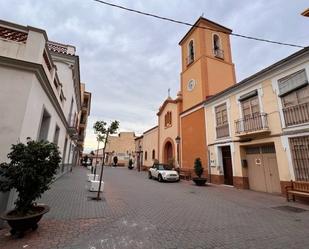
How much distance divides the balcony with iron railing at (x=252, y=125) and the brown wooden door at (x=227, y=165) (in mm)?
2041

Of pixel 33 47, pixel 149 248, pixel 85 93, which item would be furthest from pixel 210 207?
pixel 85 93

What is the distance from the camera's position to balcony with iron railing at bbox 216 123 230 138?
13.0 metres

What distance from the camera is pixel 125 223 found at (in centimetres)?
484

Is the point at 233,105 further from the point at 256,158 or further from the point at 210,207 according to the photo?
the point at 210,207

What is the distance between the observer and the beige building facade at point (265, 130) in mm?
8688

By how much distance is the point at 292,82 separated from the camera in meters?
9.14

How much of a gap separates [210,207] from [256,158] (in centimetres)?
614

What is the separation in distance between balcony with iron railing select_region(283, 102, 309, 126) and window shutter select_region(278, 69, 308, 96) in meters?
0.95

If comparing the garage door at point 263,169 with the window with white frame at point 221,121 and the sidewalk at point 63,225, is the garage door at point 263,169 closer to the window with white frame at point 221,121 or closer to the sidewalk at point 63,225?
the window with white frame at point 221,121

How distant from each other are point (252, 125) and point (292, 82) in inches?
120

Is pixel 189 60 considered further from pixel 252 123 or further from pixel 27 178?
pixel 27 178

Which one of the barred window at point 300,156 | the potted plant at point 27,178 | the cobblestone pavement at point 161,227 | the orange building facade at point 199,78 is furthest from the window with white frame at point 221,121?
the potted plant at point 27,178

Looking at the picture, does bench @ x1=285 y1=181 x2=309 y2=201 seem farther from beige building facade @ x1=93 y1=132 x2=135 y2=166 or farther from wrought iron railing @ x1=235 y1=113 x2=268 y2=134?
beige building facade @ x1=93 y1=132 x2=135 y2=166

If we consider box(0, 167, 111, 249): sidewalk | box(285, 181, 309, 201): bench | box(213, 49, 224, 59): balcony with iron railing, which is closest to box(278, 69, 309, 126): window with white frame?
box(285, 181, 309, 201): bench
